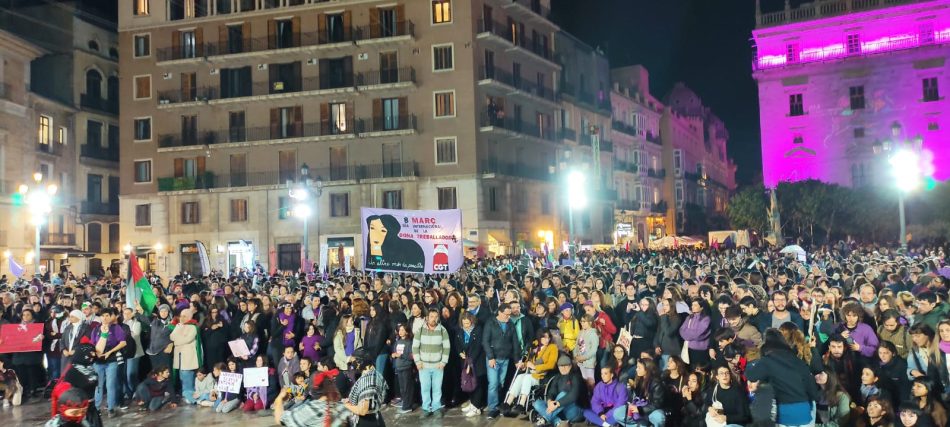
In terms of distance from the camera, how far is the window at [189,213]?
46969mm

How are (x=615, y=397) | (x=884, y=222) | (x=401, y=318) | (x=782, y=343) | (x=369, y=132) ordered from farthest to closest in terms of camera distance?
(x=884, y=222)
(x=369, y=132)
(x=401, y=318)
(x=615, y=397)
(x=782, y=343)

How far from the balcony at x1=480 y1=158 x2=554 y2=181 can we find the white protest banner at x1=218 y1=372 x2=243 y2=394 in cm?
3212

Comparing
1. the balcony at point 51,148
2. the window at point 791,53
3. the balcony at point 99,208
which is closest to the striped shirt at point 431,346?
the balcony at point 51,148

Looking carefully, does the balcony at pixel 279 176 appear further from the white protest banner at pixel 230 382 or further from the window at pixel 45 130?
the white protest banner at pixel 230 382

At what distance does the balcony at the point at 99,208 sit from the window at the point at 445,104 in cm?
2342

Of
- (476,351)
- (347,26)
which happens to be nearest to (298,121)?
(347,26)

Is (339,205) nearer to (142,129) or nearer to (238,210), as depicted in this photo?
(238,210)

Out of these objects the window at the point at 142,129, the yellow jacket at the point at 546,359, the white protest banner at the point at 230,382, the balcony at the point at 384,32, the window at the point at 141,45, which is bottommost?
the white protest banner at the point at 230,382

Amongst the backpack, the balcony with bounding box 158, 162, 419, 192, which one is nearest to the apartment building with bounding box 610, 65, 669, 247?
the balcony with bounding box 158, 162, 419, 192

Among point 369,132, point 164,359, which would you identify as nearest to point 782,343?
point 164,359

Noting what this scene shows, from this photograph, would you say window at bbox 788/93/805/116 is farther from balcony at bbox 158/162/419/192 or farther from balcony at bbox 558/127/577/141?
balcony at bbox 158/162/419/192

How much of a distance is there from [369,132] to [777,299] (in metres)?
36.0

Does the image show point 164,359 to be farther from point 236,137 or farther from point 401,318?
point 236,137

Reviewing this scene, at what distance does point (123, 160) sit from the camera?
48.6 m
